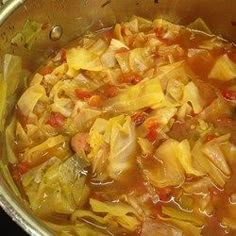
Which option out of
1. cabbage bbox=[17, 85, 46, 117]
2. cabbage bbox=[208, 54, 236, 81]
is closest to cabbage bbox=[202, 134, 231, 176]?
cabbage bbox=[208, 54, 236, 81]

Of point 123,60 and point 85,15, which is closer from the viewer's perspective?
point 123,60

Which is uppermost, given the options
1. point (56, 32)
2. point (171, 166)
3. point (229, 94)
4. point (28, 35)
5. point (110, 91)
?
point (28, 35)

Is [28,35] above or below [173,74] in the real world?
above

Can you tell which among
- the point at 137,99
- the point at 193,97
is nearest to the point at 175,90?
the point at 193,97

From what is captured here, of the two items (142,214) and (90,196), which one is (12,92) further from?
(142,214)

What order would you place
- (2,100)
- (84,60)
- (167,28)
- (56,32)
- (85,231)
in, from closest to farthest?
(85,231), (2,100), (84,60), (56,32), (167,28)

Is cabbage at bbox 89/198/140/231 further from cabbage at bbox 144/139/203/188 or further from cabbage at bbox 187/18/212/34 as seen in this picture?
cabbage at bbox 187/18/212/34

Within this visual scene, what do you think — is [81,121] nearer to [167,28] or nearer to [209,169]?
[209,169]
